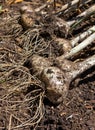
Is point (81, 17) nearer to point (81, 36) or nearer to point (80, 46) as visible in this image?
point (81, 36)

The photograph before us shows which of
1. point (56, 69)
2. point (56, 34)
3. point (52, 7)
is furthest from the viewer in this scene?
point (52, 7)

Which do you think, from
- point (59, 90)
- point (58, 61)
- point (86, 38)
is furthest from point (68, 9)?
point (59, 90)

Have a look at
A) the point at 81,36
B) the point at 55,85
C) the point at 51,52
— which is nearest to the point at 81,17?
the point at 81,36

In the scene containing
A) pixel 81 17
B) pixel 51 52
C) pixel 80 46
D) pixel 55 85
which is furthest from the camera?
pixel 81 17

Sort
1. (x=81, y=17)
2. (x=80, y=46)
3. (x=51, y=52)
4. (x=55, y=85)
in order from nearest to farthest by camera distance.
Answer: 1. (x=55, y=85)
2. (x=80, y=46)
3. (x=51, y=52)
4. (x=81, y=17)

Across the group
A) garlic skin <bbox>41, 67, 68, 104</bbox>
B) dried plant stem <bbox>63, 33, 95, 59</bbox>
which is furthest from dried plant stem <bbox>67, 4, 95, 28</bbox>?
garlic skin <bbox>41, 67, 68, 104</bbox>

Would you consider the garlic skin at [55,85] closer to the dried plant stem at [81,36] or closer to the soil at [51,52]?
the soil at [51,52]

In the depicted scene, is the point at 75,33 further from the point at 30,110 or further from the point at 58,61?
the point at 30,110

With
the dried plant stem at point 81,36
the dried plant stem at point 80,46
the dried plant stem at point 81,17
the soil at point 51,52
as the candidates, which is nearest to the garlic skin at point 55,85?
the soil at point 51,52
